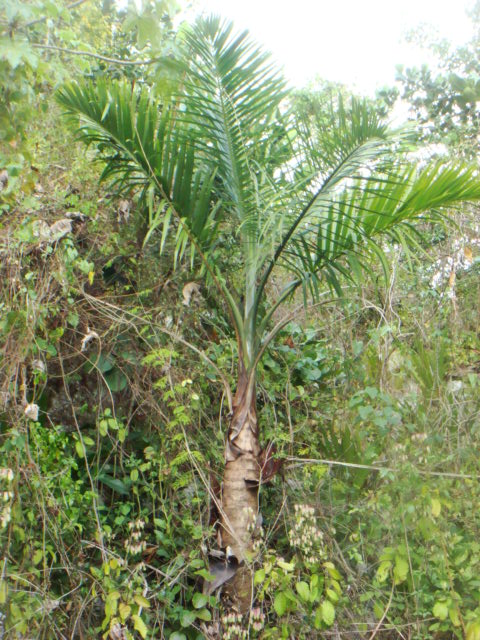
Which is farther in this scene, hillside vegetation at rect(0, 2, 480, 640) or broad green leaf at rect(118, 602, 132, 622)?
hillside vegetation at rect(0, 2, 480, 640)

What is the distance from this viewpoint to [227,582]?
3.77m

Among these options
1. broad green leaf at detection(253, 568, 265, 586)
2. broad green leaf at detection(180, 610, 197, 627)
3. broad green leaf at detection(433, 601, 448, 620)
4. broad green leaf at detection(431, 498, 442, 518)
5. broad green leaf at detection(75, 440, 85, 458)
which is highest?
broad green leaf at detection(75, 440, 85, 458)

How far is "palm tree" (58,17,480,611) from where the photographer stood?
369cm

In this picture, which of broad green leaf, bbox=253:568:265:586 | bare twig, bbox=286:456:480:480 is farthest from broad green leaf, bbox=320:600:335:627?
bare twig, bbox=286:456:480:480

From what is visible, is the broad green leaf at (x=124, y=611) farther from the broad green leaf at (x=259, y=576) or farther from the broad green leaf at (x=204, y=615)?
the broad green leaf at (x=259, y=576)

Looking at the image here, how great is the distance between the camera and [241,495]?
12.5ft

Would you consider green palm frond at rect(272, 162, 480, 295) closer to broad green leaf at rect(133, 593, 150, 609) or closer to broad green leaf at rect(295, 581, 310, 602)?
broad green leaf at rect(295, 581, 310, 602)

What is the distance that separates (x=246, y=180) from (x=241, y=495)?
183 centimetres

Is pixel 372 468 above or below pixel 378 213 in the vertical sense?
below

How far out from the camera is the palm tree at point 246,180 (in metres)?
3.69

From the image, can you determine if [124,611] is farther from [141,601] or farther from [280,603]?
[280,603]

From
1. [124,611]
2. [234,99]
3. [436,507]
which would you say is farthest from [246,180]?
[124,611]

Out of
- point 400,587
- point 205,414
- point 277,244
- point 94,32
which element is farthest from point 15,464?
point 94,32

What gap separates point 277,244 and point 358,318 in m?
2.19
